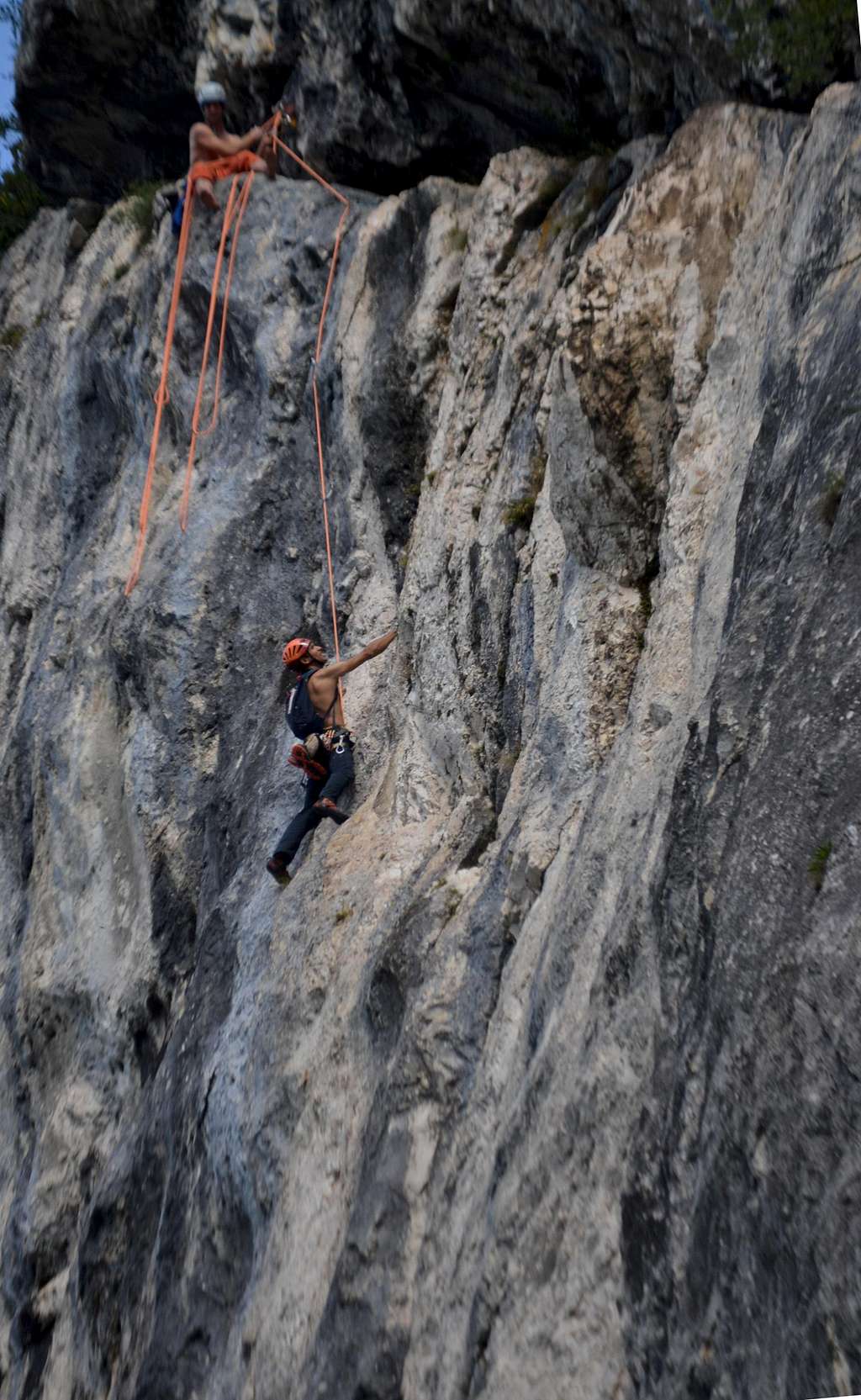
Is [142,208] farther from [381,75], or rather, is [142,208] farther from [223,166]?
[381,75]

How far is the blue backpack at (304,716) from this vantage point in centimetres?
792

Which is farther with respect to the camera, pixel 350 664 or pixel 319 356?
pixel 319 356

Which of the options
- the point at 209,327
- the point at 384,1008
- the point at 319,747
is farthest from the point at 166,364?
the point at 384,1008

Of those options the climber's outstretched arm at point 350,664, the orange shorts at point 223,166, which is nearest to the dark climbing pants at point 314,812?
the climber's outstretched arm at point 350,664

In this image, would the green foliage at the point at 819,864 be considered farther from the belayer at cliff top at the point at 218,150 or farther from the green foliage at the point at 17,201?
the green foliage at the point at 17,201

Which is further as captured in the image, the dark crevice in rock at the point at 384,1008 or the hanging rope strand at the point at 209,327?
the hanging rope strand at the point at 209,327

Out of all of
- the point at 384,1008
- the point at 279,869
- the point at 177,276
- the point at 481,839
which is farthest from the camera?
the point at 177,276

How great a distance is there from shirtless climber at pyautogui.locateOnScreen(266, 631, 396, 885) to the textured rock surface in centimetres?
378

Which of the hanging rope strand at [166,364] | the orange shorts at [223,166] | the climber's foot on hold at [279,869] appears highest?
the orange shorts at [223,166]

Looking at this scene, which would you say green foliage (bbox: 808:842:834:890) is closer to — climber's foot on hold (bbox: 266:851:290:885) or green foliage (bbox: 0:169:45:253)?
climber's foot on hold (bbox: 266:851:290:885)

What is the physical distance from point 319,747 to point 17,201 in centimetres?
1207

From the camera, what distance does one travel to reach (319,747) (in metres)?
7.80

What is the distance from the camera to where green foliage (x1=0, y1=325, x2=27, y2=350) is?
15305mm

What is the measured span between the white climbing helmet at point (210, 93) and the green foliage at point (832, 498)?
881 cm
